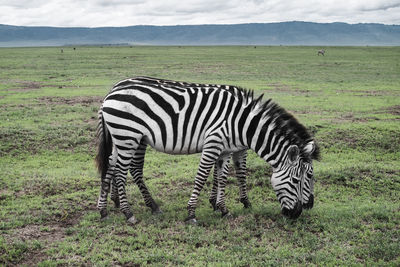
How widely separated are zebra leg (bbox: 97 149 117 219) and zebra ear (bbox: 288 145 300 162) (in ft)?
10.0

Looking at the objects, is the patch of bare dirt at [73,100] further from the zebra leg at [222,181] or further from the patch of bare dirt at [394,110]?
the patch of bare dirt at [394,110]

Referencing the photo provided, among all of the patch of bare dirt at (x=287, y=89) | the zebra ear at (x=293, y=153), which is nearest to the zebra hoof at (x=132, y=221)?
the zebra ear at (x=293, y=153)

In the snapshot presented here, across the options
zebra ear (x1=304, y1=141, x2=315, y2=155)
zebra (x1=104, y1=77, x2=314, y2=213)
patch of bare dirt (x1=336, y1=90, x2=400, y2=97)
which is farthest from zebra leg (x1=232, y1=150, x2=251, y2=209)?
patch of bare dirt (x1=336, y1=90, x2=400, y2=97)

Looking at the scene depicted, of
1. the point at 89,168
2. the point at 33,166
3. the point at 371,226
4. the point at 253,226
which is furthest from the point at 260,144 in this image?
the point at 33,166

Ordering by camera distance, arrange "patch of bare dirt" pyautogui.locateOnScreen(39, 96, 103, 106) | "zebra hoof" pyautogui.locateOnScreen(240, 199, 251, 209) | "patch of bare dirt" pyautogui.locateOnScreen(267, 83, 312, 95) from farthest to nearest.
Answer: "patch of bare dirt" pyautogui.locateOnScreen(267, 83, 312, 95) → "patch of bare dirt" pyautogui.locateOnScreen(39, 96, 103, 106) → "zebra hoof" pyautogui.locateOnScreen(240, 199, 251, 209)

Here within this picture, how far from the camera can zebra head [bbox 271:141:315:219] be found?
20.1 feet

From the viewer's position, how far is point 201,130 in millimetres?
6512

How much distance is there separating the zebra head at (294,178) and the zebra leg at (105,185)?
9.38 feet

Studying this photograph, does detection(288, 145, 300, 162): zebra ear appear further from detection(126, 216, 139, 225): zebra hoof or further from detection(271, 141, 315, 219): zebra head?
detection(126, 216, 139, 225): zebra hoof

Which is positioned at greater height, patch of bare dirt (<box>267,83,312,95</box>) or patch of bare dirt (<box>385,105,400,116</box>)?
patch of bare dirt (<box>267,83,312,95</box>)

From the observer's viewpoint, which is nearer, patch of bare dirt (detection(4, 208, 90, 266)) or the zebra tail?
patch of bare dirt (detection(4, 208, 90, 266))

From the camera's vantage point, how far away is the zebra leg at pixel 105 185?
667cm

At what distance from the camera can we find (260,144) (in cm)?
637

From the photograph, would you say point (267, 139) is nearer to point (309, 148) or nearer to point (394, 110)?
point (309, 148)
